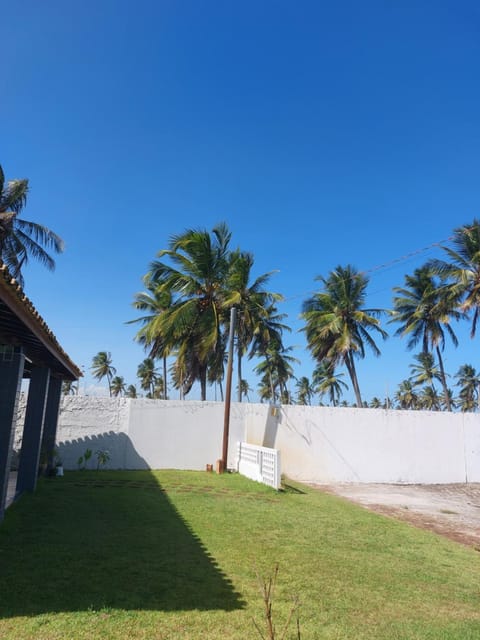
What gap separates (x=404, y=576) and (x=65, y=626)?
358 cm

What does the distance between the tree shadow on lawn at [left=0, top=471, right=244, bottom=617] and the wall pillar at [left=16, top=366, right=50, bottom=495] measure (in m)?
0.53

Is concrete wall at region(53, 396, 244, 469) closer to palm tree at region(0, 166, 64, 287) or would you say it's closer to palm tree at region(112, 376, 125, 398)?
palm tree at region(0, 166, 64, 287)

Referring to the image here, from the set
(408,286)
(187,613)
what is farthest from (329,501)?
(408,286)

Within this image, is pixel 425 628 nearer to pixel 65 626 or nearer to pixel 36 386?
pixel 65 626

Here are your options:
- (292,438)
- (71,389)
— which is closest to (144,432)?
(292,438)

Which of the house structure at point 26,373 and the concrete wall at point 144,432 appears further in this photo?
the concrete wall at point 144,432

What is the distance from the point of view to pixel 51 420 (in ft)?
35.2

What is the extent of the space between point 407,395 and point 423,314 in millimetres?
38592

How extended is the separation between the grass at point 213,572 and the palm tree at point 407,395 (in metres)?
55.2

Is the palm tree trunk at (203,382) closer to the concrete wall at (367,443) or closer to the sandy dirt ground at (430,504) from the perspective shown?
the concrete wall at (367,443)

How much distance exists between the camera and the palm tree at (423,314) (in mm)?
23016

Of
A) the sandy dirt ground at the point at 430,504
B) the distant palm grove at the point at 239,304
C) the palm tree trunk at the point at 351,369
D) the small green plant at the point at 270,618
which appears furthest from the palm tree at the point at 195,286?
the small green plant at the point at 270,618

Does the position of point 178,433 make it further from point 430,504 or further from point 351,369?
point 351,369

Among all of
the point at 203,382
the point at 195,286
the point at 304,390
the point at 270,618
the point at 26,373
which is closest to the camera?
the point at 270,618
